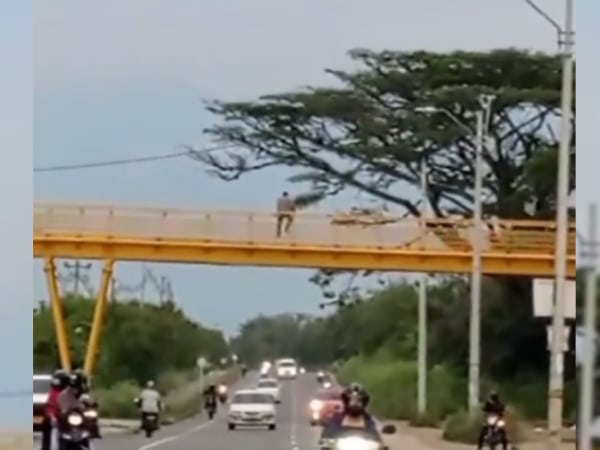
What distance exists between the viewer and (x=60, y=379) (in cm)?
1753

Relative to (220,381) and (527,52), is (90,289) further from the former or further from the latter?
(527,52)

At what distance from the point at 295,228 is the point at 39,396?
271 centimetres

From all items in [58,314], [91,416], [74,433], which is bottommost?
[74,433]

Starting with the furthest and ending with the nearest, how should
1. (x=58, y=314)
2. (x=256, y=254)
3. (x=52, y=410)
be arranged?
(x=256, y=254)
(x=58, y=314)
(x=52, y=410)

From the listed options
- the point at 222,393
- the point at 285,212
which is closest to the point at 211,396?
the point at 222,393

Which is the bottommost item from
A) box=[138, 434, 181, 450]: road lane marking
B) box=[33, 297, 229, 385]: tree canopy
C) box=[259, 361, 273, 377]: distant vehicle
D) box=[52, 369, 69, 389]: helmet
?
box=[138, 434, 181, 450]: road lane marking

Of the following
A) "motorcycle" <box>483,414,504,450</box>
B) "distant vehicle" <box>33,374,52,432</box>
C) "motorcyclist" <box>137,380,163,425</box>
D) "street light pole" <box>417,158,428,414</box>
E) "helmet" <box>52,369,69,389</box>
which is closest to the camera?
"distant vehicle" <box>33,374,52,432</box>

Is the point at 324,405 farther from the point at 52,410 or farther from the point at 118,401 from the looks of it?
the point at 52,410

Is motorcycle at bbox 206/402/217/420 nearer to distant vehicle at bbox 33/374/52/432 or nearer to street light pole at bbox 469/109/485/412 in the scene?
distant vehicle at bbox 33/374/52/432

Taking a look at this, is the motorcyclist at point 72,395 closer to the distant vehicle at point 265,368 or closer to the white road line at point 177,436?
the white road line at point 177,436

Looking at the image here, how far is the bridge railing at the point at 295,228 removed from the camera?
17.7 meters

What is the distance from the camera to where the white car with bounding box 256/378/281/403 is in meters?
17.8

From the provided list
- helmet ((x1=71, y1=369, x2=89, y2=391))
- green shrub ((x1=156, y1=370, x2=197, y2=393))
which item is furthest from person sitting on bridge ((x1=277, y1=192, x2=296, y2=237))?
helmet ((x1=71, y1=369, x2=89, y2=391))

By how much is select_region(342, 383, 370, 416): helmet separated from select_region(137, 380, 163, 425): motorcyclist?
1662 mm
